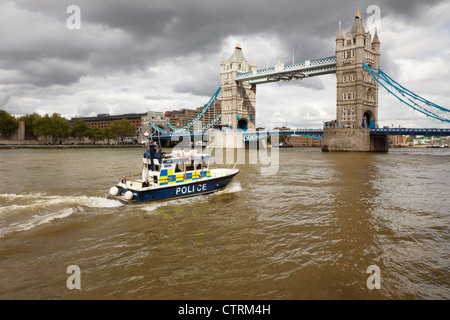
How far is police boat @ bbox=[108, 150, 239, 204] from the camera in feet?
44.1

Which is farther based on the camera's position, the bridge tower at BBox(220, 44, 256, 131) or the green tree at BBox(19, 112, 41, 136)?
the bridge tower at BBox(220, 44, 256, 131)

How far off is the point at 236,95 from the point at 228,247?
94.2 metres

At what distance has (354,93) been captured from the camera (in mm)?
67188

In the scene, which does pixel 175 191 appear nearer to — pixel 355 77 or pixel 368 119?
pixel 355 77

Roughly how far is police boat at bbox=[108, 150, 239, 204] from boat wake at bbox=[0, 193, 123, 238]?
2.75 feet

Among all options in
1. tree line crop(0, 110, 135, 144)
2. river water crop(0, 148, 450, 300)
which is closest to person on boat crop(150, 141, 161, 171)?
river water crop(0, 148, 450, 300)

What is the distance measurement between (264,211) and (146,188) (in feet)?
18.0

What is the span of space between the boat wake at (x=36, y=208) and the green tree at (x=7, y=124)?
86297mm

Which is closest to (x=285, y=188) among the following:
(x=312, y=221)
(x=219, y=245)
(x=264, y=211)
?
(x=264, y=211)

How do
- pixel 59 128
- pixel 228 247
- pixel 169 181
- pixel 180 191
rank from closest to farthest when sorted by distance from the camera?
1. pixel 228 247
2. pixel 169 181
3. pixel 180 191
4. pixel 59 128

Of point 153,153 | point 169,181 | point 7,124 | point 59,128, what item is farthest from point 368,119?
point 7,124

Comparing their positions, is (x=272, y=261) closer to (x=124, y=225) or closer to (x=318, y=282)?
(x=318, y=282)

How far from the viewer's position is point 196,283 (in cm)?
612

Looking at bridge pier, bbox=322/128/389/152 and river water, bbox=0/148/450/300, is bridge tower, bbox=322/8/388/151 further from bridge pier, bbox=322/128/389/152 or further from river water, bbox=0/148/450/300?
river water, bbox=0/148/450/300
